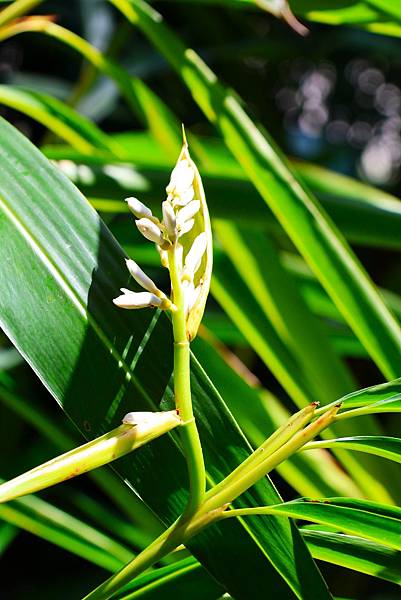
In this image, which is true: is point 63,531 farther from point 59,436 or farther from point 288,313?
point 288,313

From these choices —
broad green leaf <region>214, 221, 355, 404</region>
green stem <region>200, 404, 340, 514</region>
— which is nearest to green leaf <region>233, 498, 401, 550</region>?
green stem <region>200, 404, 340, 514</region>

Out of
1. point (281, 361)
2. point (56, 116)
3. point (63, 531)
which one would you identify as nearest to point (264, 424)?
A: point (281, 361)

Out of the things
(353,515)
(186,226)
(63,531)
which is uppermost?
(186,226)

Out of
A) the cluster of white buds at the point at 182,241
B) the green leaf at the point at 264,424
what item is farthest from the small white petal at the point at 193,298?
the green leaf at the point at 264,424

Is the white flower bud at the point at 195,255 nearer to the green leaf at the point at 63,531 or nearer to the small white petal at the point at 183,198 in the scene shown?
the small white petal at the point at 183,198

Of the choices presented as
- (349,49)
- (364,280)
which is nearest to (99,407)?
(364,280)

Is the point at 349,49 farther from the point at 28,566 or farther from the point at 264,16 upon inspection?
the point at 28,566
